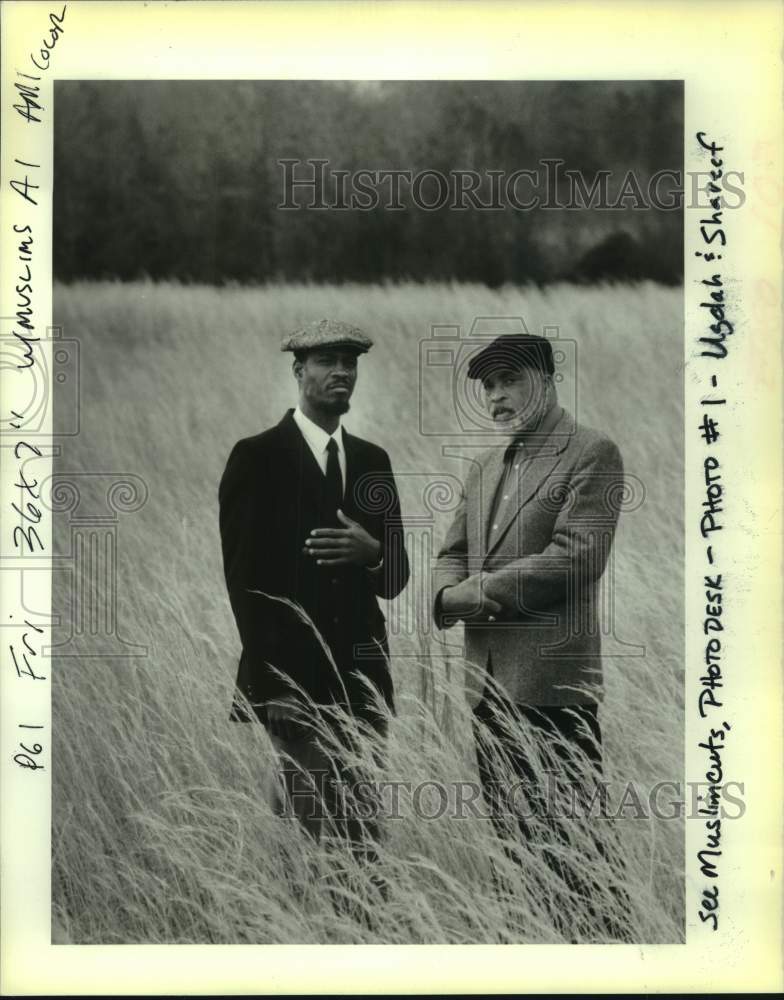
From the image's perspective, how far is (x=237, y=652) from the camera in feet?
17.1

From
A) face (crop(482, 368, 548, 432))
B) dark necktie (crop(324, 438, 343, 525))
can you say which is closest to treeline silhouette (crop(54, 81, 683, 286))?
face (crop(482, 368, 548, 432))

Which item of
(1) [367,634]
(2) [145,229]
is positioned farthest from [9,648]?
(2) [145,229]

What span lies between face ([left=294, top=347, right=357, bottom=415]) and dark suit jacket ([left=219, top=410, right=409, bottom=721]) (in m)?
0.13

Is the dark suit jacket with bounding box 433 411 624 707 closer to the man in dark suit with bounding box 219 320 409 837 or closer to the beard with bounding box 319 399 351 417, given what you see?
the man in dark suit with bounding box 219 320 409 837

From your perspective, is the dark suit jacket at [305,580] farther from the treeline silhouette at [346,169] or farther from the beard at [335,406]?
the treeline silhouette at [346,169]

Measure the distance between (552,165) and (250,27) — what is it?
4.40 ft

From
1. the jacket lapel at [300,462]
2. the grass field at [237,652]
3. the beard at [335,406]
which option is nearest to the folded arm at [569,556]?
the grass field at [237,652]

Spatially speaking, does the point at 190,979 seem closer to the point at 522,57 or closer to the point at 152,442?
the point at 152,442

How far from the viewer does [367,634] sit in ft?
16.9

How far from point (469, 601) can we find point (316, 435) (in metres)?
0.91

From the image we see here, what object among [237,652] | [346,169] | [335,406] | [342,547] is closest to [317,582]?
[342,547]

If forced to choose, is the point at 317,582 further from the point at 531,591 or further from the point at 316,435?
the point at 531,591

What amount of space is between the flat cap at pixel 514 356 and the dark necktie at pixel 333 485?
2.09ft

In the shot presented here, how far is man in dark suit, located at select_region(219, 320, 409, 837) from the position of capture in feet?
16.8
